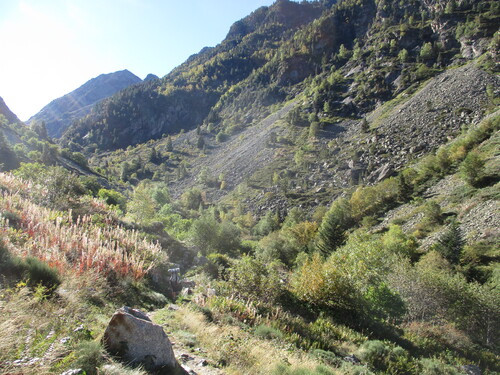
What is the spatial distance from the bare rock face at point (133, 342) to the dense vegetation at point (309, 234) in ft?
1.42

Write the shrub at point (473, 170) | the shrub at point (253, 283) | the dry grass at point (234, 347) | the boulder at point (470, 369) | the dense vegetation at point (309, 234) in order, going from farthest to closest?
the shrub at point (473, 170) → the boulder at point (470, 369) → the shrub at point (253, 283) → the dense vegetation at point (309, 234) → the dry grass at point (234, 347)

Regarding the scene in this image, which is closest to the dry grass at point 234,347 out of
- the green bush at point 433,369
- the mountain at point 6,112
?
the green bush at point 433,369

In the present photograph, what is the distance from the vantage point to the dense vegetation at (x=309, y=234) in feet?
21.1

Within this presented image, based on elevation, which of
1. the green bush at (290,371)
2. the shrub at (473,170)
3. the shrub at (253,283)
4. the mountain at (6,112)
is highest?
the mountain at (6,112)

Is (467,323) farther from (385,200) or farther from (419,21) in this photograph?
(419,21)

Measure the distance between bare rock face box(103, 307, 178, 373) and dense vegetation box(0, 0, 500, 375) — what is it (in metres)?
0.43

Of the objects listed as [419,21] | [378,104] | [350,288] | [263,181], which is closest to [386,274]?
[350,288]

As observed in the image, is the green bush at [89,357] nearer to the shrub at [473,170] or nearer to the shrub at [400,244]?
the shrub at [400,244]

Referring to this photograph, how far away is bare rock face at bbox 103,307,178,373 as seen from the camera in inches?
168

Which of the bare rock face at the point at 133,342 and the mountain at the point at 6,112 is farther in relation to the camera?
the mountain at the point at 6,112

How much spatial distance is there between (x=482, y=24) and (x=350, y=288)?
133316 millimetres

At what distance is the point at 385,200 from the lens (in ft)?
153

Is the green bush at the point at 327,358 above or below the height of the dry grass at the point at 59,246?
below

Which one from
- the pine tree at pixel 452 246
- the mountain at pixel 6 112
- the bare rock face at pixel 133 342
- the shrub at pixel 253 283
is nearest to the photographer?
the bare rock face at pixel 133 342
